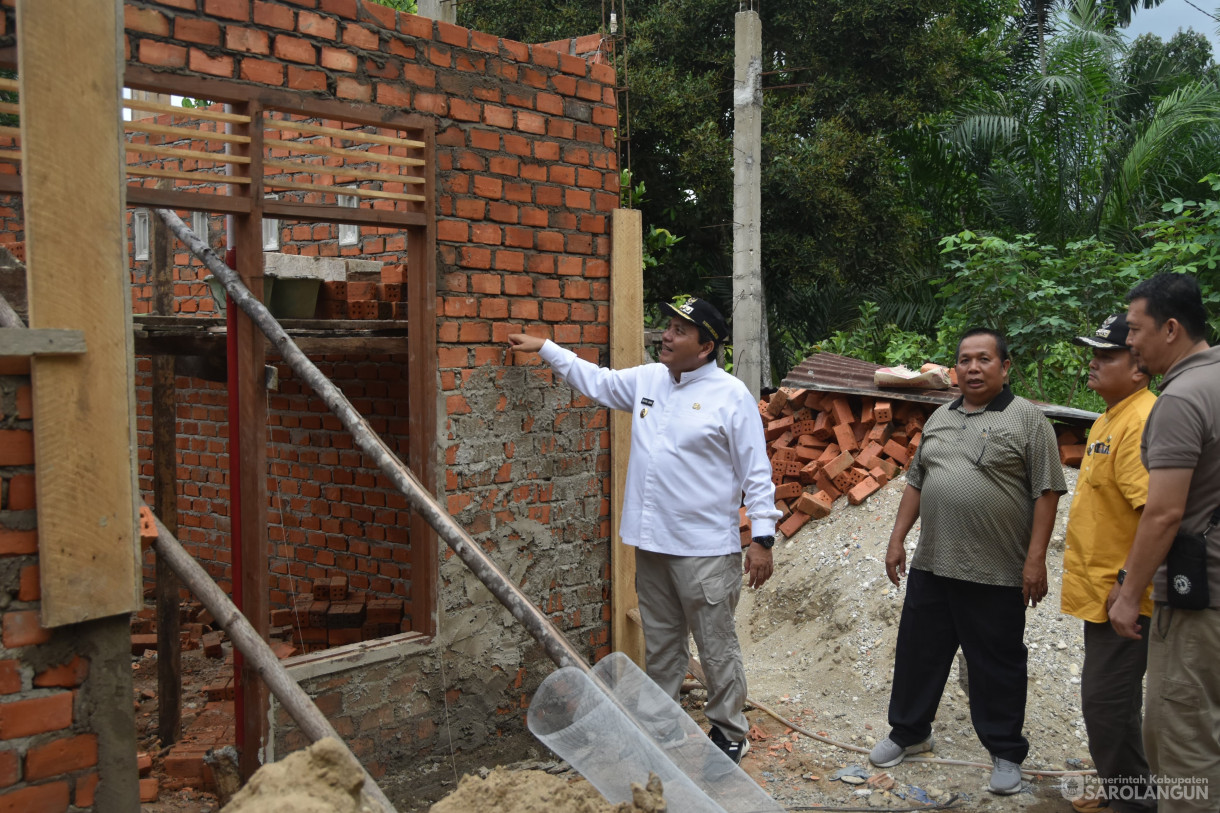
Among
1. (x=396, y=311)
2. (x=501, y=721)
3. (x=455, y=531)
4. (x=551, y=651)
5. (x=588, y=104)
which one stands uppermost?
(x=588, y=104)

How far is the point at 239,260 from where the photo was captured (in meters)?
3.93

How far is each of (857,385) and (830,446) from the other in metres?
0.58

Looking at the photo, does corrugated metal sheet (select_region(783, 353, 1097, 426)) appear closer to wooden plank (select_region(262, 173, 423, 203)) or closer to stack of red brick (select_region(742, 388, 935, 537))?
stack of red brick (select_region(742, 388, 935, 537))

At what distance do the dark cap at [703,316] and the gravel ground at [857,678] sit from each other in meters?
2.09

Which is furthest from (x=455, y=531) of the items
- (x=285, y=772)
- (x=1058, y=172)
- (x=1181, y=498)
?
(x=1058, y=172)

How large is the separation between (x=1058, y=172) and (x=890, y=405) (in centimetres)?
693

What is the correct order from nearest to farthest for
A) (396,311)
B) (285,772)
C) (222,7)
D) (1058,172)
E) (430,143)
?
(285,772) < (222,7) < (430,143) < (396,311) < (1058,172)

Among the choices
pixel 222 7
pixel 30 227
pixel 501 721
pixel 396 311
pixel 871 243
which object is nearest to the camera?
pixel 30 227

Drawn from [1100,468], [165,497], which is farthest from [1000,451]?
[165,497]

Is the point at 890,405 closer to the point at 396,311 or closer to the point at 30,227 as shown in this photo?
the point at 396,311

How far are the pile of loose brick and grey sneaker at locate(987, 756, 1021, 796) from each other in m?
3.35

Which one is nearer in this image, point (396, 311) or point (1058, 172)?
point (396, 311)

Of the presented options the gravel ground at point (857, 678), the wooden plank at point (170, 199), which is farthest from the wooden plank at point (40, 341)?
the gravel ground at point (857, 678)

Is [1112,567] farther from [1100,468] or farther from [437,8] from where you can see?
[437,8]
